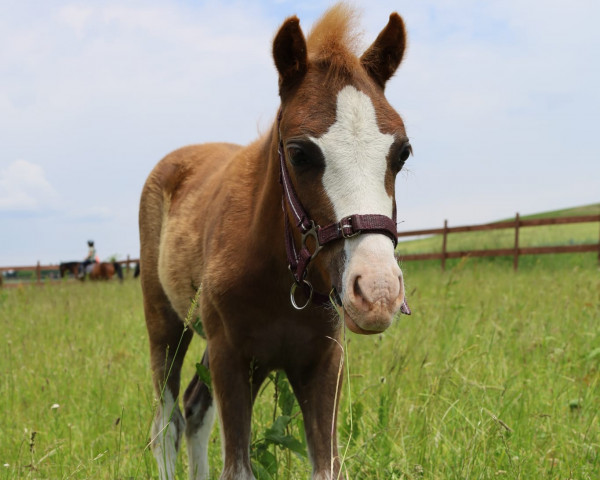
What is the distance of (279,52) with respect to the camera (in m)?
2.27

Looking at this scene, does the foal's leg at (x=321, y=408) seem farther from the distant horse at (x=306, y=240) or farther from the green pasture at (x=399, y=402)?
the green pasture at (x=399, y=402)

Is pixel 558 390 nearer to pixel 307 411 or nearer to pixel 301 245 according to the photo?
pixel 307 411

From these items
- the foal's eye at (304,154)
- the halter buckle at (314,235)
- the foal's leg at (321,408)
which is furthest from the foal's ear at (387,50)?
the foal's leg at (321,408)

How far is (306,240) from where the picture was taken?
214cm

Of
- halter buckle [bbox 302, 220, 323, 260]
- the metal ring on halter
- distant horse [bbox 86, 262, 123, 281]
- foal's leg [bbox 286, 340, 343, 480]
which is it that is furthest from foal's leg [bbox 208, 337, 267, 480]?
distant horse [bbox 86, 262, 123, 281]

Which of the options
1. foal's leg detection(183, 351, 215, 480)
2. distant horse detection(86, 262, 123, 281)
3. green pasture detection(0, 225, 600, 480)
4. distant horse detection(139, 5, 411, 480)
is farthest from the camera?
distant horse detection(86, 262, 123, 281)

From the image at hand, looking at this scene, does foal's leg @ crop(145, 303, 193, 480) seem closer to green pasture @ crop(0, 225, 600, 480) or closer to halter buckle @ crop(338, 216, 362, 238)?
green pasture @ crop(0, 225, 600, 480)

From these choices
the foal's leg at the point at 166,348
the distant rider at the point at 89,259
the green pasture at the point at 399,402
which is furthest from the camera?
the distant rider at the point at 89,259

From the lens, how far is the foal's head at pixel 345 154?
69.3 inches

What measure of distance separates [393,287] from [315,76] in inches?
36.8

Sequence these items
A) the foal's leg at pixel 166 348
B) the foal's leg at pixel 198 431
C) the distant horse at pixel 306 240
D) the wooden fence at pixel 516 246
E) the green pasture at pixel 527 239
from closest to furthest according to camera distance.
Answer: the distant horse at pixel 306 240, the foal's leg at pixel 198 431, the foal's leg at pixel 166 348, the wooden fence at pixel 516 246, the green pasture at pixel 527 239

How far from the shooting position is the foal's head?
176 centimetres

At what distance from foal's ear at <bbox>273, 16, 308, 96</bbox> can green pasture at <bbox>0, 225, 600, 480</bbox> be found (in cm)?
101

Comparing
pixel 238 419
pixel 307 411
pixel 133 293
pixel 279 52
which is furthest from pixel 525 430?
pixel 133 293
